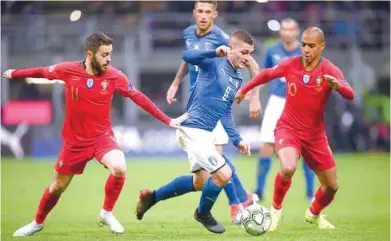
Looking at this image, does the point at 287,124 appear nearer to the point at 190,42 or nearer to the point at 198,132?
the point at 198,132

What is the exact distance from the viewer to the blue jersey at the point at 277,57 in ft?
44.1

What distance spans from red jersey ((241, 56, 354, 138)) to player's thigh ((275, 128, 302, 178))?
0.30 ft

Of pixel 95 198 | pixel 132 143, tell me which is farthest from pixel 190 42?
pixel 132 143

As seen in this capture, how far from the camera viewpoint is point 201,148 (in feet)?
31.9

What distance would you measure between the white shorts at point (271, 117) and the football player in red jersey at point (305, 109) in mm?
3385

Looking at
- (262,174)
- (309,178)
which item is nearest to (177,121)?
(262,174)

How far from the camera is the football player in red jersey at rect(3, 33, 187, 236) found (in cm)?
986

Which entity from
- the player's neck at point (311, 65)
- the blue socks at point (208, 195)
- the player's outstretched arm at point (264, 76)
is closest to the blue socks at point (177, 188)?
the blue socks at point (208, 195)

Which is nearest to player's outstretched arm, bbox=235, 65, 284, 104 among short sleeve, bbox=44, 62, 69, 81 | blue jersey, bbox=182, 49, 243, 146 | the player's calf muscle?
blue jersey, bbox=182, 49, 243, 146

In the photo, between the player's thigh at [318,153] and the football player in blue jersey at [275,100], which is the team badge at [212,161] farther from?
the football player in blue jersey at [275,100]

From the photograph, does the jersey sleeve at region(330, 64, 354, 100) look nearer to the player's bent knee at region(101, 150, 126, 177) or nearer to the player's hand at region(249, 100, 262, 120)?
the player's hand at region(249, 100, 262, 120)

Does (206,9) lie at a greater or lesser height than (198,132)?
greater

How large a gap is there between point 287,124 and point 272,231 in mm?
1200

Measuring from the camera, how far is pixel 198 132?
985 cm
